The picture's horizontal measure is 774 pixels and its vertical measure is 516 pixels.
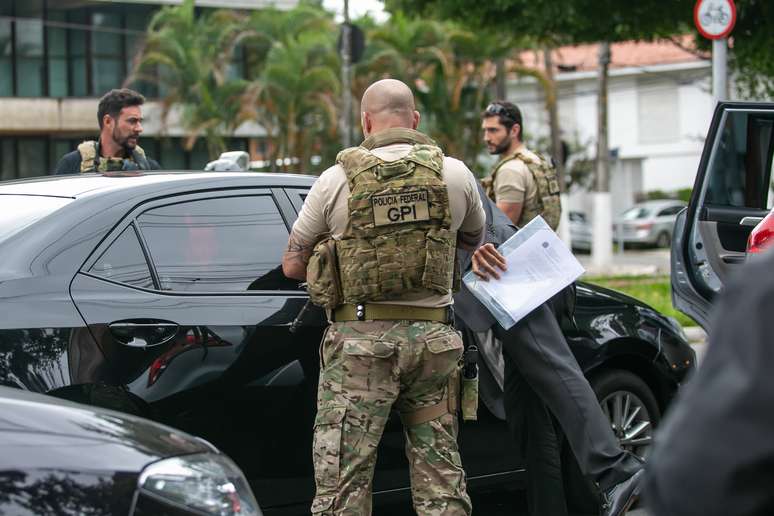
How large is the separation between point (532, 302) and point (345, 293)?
0.87 m

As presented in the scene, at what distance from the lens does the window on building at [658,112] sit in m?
45.2

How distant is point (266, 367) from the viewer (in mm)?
4285

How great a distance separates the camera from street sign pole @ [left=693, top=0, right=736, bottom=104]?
9617 mm

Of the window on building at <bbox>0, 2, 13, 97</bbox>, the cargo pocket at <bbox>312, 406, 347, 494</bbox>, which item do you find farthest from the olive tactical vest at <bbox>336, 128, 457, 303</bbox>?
the window on building at <bbox>0, 2, 13, 97</bbox>

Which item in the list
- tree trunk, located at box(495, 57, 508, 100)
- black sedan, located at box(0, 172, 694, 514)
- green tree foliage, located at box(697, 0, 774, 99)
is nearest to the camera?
black sedan, located at box(0, 172, 694, 514)

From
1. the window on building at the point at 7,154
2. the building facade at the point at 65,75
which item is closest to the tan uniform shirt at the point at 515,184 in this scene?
the building facade at the point at 65,75

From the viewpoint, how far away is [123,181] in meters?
4.38

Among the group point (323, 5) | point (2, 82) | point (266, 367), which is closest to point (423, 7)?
point (266, 367)

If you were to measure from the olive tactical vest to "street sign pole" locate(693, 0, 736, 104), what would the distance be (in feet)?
20.4

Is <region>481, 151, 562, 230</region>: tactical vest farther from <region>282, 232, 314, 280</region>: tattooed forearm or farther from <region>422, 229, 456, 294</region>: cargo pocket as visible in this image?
<region>282, 232, 314, 280</region>: tattooed forearm

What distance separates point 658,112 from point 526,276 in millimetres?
42484

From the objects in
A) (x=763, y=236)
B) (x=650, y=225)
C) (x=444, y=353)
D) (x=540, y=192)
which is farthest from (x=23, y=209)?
(x=650, y=225)

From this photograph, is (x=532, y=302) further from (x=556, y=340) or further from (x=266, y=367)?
(x=266, y=367)

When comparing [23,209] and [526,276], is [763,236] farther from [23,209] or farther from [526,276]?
[23,209]
